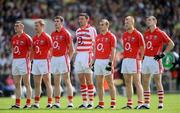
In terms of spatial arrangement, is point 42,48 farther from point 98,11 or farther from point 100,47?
point 98,11

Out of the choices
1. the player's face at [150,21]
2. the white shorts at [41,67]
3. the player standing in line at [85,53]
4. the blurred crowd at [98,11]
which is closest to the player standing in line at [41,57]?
the white shorts at [41,67]

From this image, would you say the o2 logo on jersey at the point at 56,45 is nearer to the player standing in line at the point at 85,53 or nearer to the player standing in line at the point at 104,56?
the player standing in line at the point at 85,53

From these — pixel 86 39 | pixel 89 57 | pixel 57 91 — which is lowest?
pixel 57 91

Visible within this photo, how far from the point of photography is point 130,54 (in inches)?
923

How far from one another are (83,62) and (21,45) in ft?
6.24

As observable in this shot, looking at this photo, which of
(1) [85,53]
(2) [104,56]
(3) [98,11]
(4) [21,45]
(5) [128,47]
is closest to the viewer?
(5) [128,47]

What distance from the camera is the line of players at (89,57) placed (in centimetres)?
2344

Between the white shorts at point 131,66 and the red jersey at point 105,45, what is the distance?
1.82 ft

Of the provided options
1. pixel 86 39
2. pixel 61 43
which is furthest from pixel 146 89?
pixel 61 43

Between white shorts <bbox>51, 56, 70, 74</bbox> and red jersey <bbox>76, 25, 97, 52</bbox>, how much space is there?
0.48m

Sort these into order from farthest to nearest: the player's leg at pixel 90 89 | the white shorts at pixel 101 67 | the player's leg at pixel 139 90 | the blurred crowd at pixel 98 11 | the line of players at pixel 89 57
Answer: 1. the blurred crowd at pixel 98 11
2. the player's leg at pixel 90 89
3. the white shorts at pixel 101 67
4. the line of players at pixel 89 57
5. the player's leg at pixel 139 90

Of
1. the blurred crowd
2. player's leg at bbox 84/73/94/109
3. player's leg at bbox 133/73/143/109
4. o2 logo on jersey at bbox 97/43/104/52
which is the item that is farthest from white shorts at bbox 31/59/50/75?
the blurred crowd

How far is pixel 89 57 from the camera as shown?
24.0m

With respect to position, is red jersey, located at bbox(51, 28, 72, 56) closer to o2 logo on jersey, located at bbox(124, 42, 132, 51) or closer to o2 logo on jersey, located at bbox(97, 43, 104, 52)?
o2 logo on jersey, located at bbox(97, 43, 104, 52)
